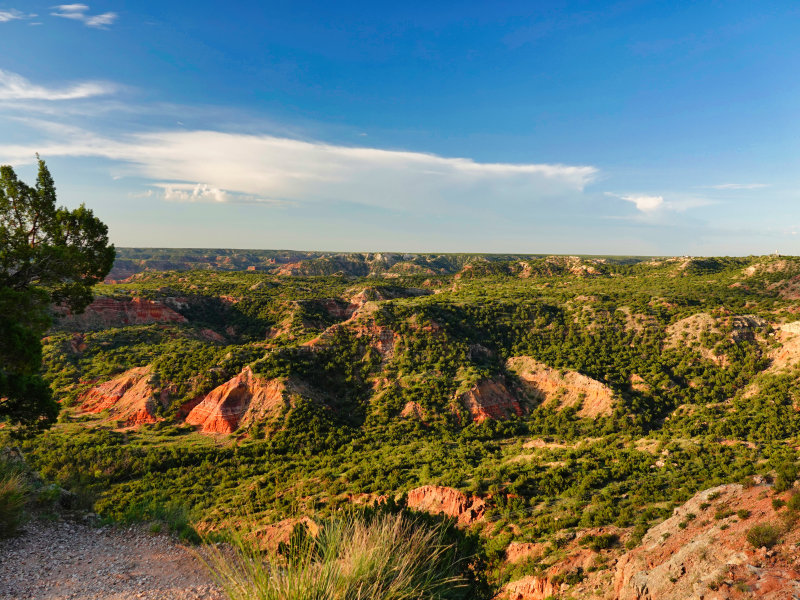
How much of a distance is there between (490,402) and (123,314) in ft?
236

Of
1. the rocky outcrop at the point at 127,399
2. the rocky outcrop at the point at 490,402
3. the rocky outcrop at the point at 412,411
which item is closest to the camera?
the rocky outcrop at the point at 412,411

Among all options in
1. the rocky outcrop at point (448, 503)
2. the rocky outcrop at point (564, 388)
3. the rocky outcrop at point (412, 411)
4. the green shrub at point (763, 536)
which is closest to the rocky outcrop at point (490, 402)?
the rocky outcrop at point (564, 388)

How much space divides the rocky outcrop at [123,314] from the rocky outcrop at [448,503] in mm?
68397

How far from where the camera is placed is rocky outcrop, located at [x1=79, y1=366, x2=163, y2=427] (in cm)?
4453

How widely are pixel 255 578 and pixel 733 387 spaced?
2165 inches

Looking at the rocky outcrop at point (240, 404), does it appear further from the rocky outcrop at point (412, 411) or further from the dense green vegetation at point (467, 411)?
the rocky outcrop at point (412, 411)

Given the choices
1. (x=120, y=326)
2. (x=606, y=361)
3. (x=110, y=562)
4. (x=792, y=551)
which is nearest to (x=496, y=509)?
(x=792, y=551)

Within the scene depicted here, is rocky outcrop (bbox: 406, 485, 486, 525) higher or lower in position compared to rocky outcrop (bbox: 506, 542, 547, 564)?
lower

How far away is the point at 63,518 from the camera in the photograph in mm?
13383

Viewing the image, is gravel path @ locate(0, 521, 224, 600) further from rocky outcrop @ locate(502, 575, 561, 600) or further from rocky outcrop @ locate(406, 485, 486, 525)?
rocky outcrop @ locate(406, 485, 486, 525)

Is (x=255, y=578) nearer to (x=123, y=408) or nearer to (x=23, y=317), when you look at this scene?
(x=23, y=317)

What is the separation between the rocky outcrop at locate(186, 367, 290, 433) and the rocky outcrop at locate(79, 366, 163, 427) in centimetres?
499

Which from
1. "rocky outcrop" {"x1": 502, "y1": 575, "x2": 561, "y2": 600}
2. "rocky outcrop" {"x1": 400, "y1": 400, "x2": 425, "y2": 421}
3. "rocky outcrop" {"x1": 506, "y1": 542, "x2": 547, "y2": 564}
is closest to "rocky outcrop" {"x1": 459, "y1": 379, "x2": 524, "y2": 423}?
"rocky outcrop" {"x1": 400, "y1": 400, "x2": 425, "y2": 421}

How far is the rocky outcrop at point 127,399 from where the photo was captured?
44.5 m
